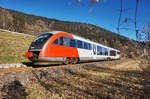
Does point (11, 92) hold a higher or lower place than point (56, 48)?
lower

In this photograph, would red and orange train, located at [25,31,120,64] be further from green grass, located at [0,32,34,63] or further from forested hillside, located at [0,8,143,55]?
green grass, located at [0,32,34,63]

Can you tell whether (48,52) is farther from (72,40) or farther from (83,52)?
(83,52)

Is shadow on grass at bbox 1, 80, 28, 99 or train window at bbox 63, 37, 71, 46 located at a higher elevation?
train window at bbox 63, 37, 71, 46

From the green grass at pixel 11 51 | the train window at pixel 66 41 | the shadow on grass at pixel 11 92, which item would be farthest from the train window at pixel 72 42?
the shadow on grass at pixel 11 92

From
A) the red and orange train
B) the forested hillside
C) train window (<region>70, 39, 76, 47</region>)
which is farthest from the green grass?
the forested hillside

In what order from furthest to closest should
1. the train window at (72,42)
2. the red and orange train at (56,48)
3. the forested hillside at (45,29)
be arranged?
the train window at (72,42) → the red and orange train at (56,48) → the forested hillside at (45,29)

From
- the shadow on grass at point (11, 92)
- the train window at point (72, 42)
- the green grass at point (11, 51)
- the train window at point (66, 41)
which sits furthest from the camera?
the green grass at point (11, 51)

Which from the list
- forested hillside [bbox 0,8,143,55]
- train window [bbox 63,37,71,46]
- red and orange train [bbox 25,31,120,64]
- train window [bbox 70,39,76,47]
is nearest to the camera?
forested hillside [bbox 0,8,143,55]

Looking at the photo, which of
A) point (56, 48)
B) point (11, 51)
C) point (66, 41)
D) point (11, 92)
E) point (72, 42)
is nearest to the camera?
point (11, 92)

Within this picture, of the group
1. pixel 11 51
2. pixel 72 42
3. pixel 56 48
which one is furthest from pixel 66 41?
pixel 11 51

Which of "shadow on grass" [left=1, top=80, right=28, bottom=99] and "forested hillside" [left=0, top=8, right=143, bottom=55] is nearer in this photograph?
"shadow on grass" [left=1, top=80, right=28, bottom=99]

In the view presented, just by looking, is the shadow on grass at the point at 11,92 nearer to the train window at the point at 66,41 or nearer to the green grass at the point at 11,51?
the train window at the point at 66,41

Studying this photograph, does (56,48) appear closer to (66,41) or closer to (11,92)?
(66,41)

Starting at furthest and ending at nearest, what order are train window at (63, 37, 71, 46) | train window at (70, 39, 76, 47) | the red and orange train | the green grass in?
the green grass < train window at (70, 39, 76, 47) < train window at (63, 37, 71, 46) < the red and orange train
